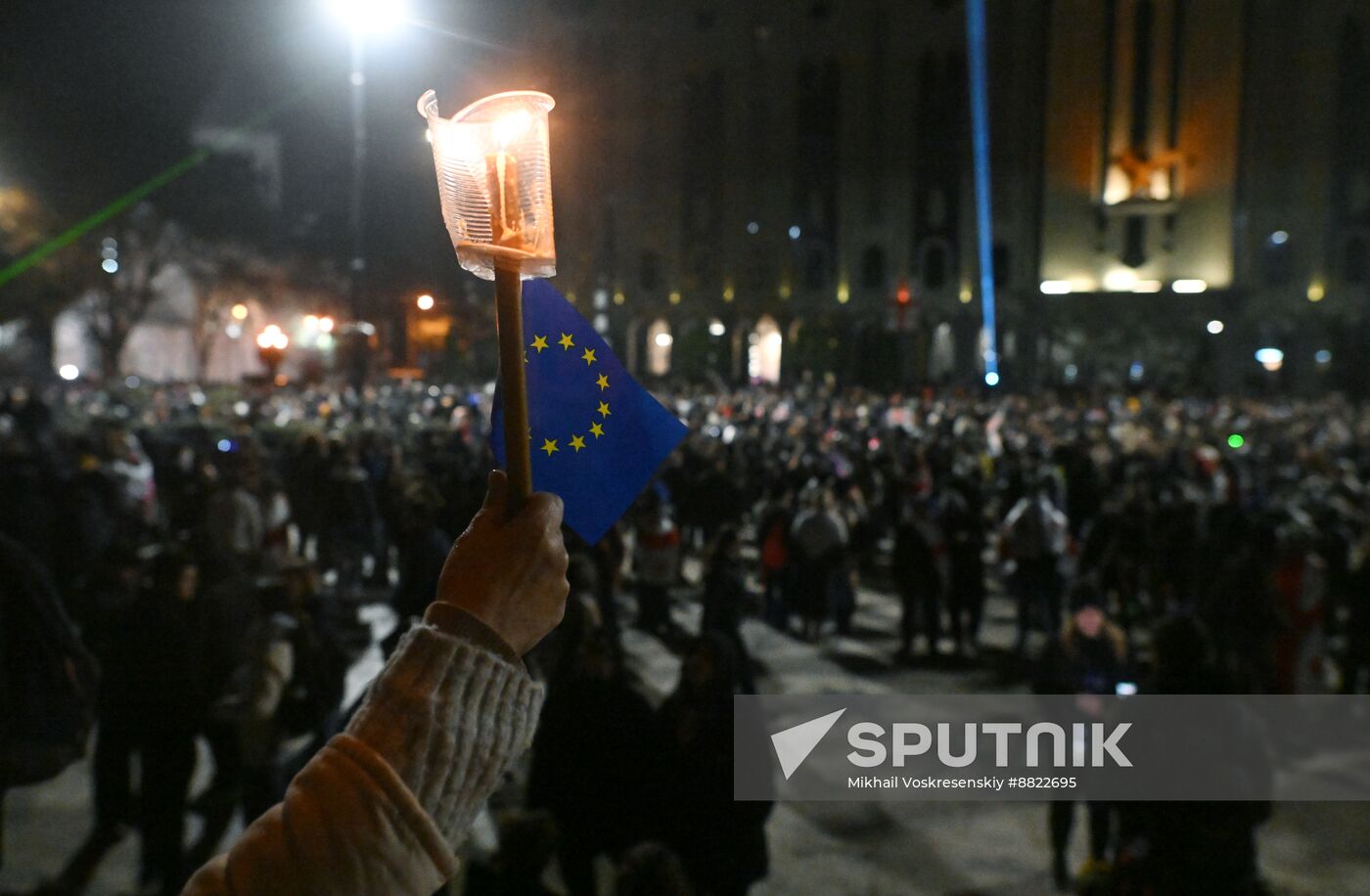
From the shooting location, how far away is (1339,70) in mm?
44875

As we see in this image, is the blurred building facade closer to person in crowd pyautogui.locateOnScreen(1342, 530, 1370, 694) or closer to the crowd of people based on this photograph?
the crowd of people

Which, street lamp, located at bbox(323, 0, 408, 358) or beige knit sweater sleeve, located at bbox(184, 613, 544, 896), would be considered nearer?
beige knit sweater sleeve, located at bbox(184, 613, 544, 896)

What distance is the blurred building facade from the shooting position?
45.6m

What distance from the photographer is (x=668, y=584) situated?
9820mm

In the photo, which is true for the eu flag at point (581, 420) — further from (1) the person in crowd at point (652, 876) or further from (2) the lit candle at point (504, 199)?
(1) the person in crowd at point (652, 876)

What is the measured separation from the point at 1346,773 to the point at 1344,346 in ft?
142

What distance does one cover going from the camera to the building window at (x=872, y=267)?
53.5 metres

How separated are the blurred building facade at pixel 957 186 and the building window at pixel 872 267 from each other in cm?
11

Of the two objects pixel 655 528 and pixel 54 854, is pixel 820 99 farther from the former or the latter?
pixel 54 854

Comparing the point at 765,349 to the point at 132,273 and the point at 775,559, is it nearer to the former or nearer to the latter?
the point at 132,273

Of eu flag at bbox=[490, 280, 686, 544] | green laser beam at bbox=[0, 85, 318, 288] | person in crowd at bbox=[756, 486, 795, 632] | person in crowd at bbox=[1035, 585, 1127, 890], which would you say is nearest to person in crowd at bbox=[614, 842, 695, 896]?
eu flag at bbox=[490, 280, 686, 544]

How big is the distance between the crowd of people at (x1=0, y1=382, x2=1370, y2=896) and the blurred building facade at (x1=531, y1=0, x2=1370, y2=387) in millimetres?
26668

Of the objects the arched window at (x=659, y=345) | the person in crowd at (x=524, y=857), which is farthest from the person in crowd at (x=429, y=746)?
the arched window at (x=659, y=345)

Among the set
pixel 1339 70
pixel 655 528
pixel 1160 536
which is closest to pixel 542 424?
pixel 655 528
